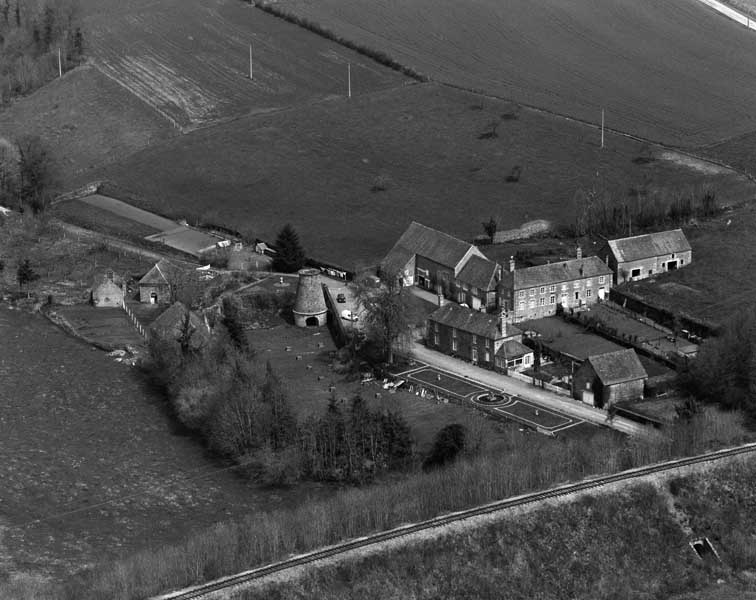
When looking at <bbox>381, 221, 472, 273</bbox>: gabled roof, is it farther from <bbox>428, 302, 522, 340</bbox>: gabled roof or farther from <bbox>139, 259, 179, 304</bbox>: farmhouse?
<bbox>139, 259, 179, 304</bbox>: farmhouse

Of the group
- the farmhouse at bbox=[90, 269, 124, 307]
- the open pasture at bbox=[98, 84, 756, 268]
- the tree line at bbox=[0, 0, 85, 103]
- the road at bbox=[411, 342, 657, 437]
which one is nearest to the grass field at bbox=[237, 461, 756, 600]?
the road at bbox=[411, 342, 657, 437]

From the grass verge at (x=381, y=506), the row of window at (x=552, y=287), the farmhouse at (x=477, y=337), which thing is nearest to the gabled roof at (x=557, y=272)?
the row of window at (x=552, y=287)

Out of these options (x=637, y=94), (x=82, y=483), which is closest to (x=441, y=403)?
(x=82, y=483)

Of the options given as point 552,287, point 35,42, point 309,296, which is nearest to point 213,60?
point 35,42

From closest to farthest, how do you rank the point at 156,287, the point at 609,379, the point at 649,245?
the point at 609,379
the point at 156,287
the point at 649,245

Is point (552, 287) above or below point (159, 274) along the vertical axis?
above

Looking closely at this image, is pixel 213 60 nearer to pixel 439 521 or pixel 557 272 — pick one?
pixel 557 272
